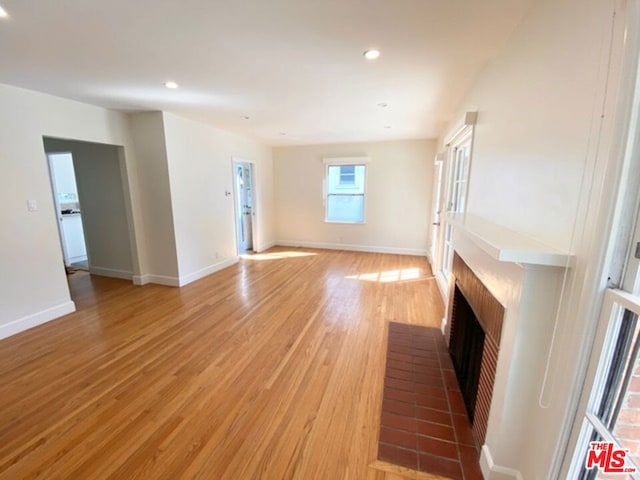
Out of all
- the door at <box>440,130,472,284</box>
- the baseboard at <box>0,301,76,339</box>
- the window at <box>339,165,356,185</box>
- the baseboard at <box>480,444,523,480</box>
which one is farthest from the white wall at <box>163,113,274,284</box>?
the baseboard at <box>480,444,523,480</box>

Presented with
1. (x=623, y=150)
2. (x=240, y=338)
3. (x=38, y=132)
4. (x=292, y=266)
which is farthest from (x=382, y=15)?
(x=292, y=266)

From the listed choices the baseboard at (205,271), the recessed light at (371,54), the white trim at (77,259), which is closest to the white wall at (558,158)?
the recessed light at (371,54)

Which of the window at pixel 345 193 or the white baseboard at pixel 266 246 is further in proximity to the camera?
the white baseboard at pixel 266 246

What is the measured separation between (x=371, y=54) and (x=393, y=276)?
335cm

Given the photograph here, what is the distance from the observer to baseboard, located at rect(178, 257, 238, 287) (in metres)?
4.09

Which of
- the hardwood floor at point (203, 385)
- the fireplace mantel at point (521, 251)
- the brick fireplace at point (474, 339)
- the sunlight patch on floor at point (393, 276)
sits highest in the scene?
the fireplace mantel at point (521, 251)

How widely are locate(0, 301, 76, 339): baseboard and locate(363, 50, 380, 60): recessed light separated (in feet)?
13.7

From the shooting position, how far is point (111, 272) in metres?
4.46

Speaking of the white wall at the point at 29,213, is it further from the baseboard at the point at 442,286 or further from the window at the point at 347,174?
the baseboard at the point at 442,286

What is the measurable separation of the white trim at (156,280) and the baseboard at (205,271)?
0.09 m

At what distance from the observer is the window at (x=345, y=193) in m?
6.13

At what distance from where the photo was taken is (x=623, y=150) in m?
0.81

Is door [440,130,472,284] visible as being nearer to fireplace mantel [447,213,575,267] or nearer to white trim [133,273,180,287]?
fireplace mantel [447,213,575,267]

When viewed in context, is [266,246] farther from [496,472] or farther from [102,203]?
[496,472]
